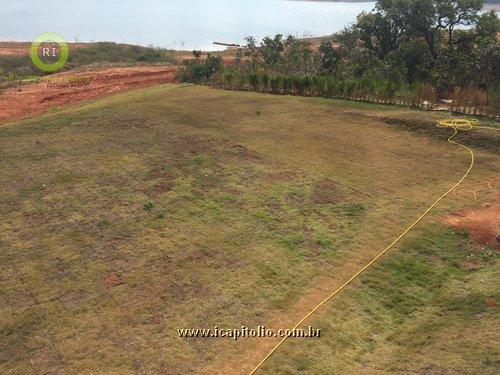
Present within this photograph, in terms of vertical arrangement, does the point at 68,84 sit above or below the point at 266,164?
above

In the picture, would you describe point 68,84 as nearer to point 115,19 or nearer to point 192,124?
point 192,124

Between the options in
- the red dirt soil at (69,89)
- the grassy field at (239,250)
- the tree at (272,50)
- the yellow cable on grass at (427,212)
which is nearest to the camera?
the grassy field at (239,250)

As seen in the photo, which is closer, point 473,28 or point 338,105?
point 338,105

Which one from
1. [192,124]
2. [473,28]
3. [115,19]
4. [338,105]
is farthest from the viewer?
[115,19]

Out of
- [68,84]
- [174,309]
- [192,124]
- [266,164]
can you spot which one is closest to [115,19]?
[68,84]

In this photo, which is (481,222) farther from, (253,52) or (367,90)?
(253,52)

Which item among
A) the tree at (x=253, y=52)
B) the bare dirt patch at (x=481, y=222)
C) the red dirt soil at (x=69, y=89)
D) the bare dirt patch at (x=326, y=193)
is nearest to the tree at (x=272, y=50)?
the tree at (x=253, y=52)

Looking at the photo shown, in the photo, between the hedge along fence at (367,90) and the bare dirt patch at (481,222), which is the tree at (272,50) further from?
the bare dirt patch at (481,222)

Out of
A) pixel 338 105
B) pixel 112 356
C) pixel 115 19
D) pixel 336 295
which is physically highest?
pixel 115 19
